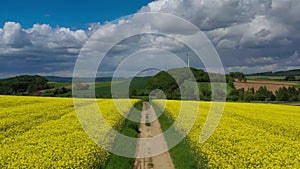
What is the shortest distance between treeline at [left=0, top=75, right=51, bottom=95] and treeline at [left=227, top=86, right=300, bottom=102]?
45481 millimetres

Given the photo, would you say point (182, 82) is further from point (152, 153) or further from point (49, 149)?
point (49, 149)

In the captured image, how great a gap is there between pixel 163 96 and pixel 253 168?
8169cm

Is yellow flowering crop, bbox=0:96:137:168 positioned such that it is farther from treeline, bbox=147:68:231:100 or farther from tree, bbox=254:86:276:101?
tree, bbox=254:86:276:101

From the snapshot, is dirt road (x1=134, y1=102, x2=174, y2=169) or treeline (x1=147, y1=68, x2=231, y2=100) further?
treeline (x1=147, y1=68, x2=231, y2=100)

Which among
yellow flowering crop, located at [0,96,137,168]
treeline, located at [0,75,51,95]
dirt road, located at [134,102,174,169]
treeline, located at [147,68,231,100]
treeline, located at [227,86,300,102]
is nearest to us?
yellow flowering crop, located at [0,96,137,168]

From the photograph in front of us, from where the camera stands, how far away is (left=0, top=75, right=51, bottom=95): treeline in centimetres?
7209

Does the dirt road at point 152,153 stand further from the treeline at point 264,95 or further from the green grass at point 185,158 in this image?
the treeline at point 264,95

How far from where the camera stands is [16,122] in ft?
61.5

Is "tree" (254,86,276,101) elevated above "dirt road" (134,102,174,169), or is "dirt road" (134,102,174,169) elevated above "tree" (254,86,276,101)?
"tree" (254,86,276,101)

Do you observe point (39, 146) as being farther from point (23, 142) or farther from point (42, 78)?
point (42, 78)

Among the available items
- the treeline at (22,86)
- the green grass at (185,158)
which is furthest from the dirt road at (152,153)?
the treeline at (22,86)

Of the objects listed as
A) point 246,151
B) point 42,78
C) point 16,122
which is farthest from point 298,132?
point 42,78

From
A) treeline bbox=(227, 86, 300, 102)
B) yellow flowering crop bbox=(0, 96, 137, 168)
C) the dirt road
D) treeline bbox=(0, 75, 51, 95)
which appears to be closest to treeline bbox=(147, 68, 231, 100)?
treeline bbox=(227, 86, 300, 102)

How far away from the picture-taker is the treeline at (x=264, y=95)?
240 ft
